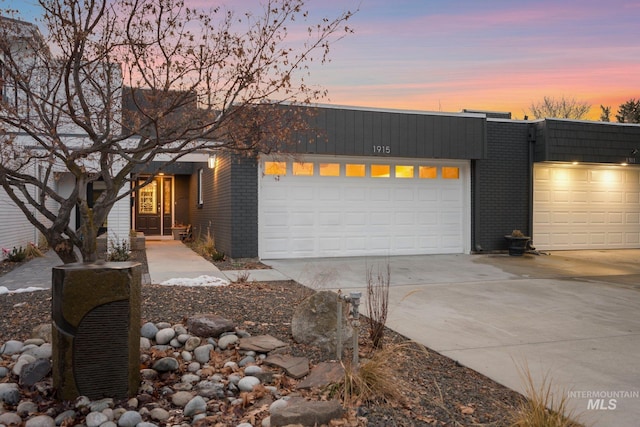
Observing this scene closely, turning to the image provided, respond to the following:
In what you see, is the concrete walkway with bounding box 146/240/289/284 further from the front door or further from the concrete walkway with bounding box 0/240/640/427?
the front door

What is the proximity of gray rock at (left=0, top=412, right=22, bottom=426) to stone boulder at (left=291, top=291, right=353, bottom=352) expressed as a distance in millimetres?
2148

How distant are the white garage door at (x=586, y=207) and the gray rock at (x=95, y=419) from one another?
498 inches

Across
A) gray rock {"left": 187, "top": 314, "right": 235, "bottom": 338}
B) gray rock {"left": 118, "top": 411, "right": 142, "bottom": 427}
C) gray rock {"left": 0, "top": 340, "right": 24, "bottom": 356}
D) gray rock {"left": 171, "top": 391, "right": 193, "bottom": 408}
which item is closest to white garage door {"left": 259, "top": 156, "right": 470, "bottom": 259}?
gray rock {"left": 187, "top": 314, "right": 235, "bottom": 338}

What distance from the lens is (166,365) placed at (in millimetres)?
3855

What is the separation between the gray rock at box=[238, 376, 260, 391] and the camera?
354 centimetres

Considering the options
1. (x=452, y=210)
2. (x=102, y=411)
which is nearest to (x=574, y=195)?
(x=452, y=210)

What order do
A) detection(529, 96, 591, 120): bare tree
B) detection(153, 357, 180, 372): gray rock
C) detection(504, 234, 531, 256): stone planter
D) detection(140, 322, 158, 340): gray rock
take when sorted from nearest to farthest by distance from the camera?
detection(153, 357, 180, 372): gray rock
detection(140, 322, 158, 340): gray rock
detection(504, 234, 531, 256): stone planter
detection(529, 96, 591, 120): bare tree

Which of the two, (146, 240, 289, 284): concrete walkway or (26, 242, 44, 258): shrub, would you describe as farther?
(26, 242, 44, 258): shrub

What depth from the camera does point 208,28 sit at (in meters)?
4.54

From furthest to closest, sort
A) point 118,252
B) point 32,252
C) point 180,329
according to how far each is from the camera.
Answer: point 32,252, point 118,252, point 180,329

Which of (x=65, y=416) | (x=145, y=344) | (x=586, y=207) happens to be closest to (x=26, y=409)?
(x=65, y=416)

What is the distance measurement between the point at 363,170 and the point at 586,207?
22.2ft

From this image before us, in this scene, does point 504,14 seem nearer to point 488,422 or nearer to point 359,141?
point 359,141

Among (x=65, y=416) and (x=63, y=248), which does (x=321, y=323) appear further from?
(x=63, y=248)
